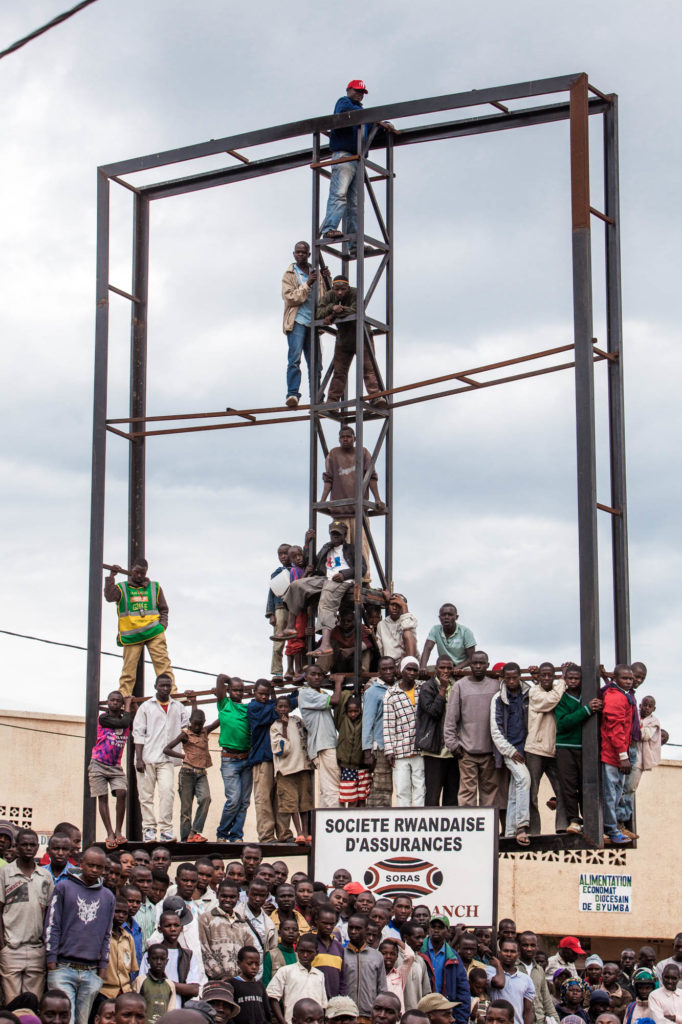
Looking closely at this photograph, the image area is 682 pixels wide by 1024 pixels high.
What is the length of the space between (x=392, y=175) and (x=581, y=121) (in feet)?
9.72

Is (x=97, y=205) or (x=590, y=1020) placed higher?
(x=97, y=205)

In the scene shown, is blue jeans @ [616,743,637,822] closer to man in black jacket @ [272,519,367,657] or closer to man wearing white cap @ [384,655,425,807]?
man wearing white cap @ [384,655,425,807]

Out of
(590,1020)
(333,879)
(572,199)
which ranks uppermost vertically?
(572,199)

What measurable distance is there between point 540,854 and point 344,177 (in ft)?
50.6

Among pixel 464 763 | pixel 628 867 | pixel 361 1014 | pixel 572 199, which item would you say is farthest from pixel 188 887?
pixel 628 867

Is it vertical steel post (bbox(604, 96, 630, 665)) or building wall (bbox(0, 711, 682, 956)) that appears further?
building wall (bbox(0, 711, 682, 956))

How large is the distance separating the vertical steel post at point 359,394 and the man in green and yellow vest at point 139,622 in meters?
2.60

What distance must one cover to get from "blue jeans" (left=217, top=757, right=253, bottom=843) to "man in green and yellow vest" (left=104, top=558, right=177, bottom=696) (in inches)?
75.5

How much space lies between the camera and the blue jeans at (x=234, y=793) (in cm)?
1778

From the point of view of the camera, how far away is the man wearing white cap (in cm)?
1644

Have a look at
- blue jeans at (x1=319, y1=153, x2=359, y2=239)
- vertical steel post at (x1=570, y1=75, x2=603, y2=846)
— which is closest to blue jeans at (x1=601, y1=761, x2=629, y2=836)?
vertical steel post at (x1=570, y1=75, x2=603, y2=846)

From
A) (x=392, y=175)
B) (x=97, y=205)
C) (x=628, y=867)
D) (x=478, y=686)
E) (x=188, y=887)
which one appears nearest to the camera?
(x=188, y=887)

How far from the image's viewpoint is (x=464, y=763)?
1620 centimetres

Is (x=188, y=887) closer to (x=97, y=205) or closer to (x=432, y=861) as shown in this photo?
(x=432, y=861)
